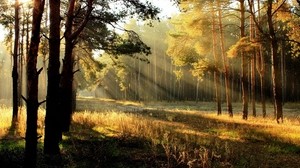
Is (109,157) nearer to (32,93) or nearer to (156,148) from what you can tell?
(156,148)

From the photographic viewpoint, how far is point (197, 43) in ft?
84.8

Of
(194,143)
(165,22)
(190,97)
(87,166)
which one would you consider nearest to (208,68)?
(194,143)

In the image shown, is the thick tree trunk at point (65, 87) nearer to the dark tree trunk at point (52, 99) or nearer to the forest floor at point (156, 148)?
the forest floor at point (156, 148)

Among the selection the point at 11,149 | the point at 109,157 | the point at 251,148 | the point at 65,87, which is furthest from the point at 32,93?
the point at 251,148

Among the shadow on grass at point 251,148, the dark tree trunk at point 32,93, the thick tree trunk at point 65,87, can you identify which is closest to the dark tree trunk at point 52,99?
the dark tree trunk at point 32,93

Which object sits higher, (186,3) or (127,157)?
(186,3)

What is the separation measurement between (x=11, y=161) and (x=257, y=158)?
5.61 meters

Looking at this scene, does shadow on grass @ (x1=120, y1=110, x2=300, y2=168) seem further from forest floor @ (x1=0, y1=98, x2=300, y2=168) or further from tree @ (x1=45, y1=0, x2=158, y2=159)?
tree @ (x1=45, y1=0, x2=158, y2=159)

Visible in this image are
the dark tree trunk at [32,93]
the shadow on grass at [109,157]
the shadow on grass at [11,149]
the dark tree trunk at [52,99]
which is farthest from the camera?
the dark tree trunk at [52,99]

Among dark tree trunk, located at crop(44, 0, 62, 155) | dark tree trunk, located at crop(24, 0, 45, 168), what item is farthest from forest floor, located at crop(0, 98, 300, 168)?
dark tree trunk, located at crop(24, 0, 45, 168)

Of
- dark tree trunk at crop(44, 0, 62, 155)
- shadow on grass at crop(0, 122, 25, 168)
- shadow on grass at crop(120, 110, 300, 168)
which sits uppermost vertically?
dark tree trunk at crop(44, 0, 62, 155)

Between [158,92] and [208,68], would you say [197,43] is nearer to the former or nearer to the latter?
[208,68]

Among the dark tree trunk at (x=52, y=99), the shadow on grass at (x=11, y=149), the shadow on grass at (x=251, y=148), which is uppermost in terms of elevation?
the dark tree trunk at (x=52, y=99)

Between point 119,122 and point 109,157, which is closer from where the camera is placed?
point 109,157
